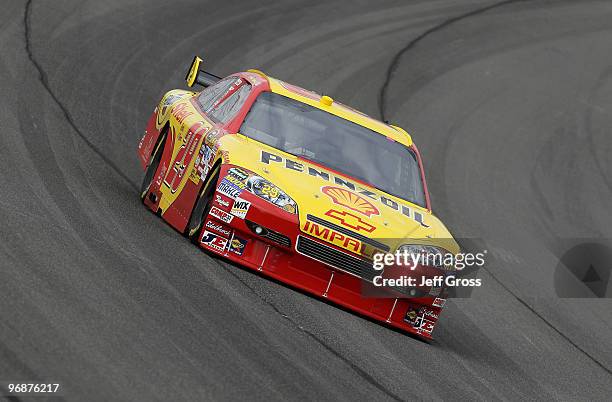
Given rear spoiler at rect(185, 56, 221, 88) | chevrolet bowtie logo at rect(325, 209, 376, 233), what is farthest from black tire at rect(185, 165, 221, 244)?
rear spoiler at rect(185, 56, 221, 88)

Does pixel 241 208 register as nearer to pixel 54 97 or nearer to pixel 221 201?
pixel 221 201

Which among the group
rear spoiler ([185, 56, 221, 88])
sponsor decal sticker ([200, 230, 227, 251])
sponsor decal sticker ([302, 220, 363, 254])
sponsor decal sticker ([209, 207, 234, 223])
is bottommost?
rear spoiler ([185, 56, 221, 88])

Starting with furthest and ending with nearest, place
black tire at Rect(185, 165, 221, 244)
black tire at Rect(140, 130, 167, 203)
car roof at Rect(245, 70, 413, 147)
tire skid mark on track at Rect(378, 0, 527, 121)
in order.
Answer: tire skid mark on track at Rect(378, 0, 527, 121), black tire at Rect(140, 130, 167, 203), car roof at Rect(245, 70, 413, 147), black tire at Rect(185, 165, 221, 244)

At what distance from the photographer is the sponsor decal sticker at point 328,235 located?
8.42 metres

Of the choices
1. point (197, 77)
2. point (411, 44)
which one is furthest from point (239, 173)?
point (411, 44)

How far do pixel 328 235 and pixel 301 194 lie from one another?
400 millimetres

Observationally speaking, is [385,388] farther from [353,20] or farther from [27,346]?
[353,20]

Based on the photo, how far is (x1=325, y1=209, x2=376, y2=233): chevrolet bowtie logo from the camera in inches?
336

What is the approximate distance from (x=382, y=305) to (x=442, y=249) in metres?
0.60

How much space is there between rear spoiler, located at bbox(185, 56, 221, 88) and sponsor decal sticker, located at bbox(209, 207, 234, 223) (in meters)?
3.22

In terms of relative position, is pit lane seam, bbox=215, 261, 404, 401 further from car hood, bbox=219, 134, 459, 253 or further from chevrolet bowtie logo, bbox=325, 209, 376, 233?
chevrolet bowtie logo, bbox=325, 209, 376, 233

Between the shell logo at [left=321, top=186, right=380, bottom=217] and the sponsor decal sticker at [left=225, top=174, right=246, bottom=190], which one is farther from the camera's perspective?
the shell logo at [left=321, top=186, right=380, bottom=217]

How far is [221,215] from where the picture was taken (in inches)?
337

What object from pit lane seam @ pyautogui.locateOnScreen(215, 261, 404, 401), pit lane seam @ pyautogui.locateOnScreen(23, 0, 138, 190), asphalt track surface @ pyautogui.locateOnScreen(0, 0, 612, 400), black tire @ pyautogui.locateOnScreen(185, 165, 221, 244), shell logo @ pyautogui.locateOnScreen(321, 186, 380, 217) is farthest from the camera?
pit lane seam @ pyautogui.locateOnScreen(23, 0, 138, 190)
